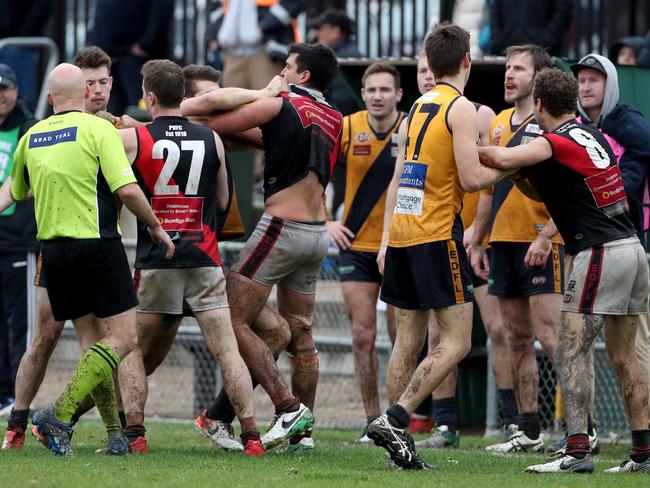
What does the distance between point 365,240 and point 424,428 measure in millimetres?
1671

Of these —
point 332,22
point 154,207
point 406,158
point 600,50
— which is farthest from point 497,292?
point 600,50

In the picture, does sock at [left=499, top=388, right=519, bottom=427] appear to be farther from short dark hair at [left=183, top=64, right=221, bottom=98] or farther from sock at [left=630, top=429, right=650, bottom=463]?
short dark hair at [left=183, top=64, right=221, bottom=98]

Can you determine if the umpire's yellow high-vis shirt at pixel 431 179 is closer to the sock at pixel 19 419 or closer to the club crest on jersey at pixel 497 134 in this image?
the club crest on jersey at pixel 497 134

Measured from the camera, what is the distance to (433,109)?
830cm

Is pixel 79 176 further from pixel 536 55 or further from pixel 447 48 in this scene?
pixel 536 55

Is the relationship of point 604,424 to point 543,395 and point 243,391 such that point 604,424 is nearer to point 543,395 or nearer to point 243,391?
point 543,395

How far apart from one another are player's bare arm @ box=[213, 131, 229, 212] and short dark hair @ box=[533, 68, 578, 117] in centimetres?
199

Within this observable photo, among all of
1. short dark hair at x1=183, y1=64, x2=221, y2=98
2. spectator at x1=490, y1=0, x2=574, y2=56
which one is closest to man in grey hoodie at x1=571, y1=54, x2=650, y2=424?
short dark hair at x1=183, y1=64, x2=221, y2=98

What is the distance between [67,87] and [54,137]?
31cm

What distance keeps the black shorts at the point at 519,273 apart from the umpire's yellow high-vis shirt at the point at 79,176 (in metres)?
3.00

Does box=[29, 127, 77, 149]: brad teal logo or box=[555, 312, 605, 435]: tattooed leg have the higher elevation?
box=[29, 127, 77, 149]: brad teal logo

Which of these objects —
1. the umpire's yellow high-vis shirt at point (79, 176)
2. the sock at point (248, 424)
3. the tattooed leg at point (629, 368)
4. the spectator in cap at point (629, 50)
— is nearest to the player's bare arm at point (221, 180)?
the umpire's yellow high-vis shirt at point (79, 176)

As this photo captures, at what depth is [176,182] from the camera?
28.6ft

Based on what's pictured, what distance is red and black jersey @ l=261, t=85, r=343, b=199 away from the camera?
891 cm
